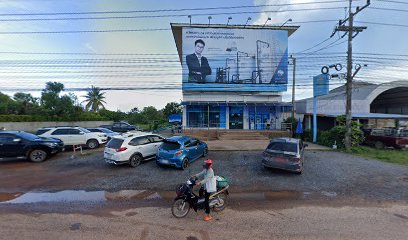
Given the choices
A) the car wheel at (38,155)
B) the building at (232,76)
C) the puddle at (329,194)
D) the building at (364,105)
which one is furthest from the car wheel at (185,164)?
the building at (364,105)

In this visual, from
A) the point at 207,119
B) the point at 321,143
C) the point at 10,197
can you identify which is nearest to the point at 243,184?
the point at 10,197

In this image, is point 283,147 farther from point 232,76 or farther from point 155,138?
point 232,76

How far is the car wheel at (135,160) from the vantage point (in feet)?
32.2

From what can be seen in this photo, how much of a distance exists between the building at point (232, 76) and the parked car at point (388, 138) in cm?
1037

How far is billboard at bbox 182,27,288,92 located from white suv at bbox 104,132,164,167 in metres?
15.9

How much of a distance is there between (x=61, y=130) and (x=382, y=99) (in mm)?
44914

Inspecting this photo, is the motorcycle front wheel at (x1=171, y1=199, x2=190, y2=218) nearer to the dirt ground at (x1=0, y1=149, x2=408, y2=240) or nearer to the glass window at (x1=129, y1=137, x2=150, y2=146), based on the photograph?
the dirt ground at (x1=0, y1=149, x2=408, y2=240)

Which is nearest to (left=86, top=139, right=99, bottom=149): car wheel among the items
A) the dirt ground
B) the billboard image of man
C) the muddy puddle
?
the dirt ground

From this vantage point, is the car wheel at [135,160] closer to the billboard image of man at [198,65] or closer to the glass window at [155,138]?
the glass window at [155,138]

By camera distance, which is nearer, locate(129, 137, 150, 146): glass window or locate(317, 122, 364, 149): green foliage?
locate(129, 137, 150, 146): glass window

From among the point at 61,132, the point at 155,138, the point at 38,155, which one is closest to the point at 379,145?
the point at 155,138

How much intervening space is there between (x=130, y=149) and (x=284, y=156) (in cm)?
716

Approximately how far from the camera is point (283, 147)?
880 cm

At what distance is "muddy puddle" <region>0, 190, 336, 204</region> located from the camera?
6.11 m
